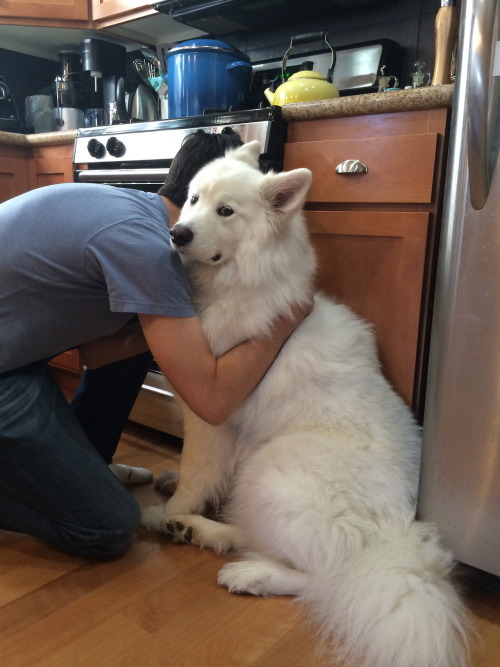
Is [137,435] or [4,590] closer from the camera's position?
[4,590]

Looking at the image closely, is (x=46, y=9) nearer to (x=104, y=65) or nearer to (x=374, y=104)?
(x=104, y=65)

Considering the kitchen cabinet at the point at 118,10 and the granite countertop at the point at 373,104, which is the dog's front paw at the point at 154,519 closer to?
the granite countertop at the point at 373,104

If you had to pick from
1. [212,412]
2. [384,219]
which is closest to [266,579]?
[212,412]

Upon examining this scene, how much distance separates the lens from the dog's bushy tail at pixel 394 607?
103 centimetres

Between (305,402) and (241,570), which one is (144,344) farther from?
(241,570)

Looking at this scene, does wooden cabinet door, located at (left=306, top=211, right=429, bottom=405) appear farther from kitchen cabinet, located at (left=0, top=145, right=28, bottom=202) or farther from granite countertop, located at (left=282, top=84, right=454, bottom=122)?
kitchen cabinet, located at (left=0, top=145, right=28, bottom=202)

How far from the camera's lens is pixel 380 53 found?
7.59ft

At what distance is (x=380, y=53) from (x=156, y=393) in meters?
1.73

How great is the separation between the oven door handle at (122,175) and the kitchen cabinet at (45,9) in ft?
4.24

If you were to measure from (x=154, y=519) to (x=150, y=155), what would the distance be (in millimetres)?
1386

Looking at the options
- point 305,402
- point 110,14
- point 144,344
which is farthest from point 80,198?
point 110,14

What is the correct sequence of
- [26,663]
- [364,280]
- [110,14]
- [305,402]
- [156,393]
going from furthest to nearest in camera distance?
[110,14]
[156,393]
[364,280]
[305,402]
[26,663]

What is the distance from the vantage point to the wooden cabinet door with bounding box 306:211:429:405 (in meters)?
1.61

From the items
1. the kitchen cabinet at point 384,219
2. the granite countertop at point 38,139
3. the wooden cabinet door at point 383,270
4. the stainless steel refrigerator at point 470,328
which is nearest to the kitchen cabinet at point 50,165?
the granite countertop at point 38,139
